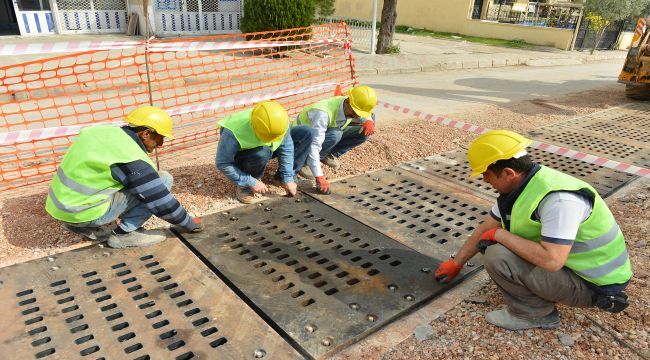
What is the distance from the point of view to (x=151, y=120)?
9.25ft

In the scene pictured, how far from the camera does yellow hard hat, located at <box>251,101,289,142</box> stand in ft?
10.8

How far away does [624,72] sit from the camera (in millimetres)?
8852

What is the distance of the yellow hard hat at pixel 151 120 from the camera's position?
281cm

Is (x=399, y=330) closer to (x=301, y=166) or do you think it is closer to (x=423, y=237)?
(x=423, y=237)

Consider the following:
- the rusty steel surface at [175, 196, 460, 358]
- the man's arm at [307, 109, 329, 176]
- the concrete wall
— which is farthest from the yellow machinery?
the concrete wall

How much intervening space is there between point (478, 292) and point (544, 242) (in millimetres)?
734

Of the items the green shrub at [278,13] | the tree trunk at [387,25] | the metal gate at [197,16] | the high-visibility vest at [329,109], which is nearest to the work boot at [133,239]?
the high-visibility vest at [329,109]

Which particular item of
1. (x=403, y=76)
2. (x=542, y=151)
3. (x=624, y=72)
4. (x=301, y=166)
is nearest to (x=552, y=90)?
(x=624, y=72)

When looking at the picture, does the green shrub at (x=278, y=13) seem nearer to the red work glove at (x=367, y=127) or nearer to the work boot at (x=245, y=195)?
the red work glove at (x=367, y=127)

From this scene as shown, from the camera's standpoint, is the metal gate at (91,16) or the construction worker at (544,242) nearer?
the construction worker at (544,242)

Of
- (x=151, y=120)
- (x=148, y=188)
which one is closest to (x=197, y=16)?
(x=151, y=120)

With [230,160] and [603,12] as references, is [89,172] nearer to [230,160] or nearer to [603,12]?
[230,160]

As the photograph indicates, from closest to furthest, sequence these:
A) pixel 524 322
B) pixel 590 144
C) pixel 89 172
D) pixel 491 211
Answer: pixel 524 322, pixel 491 211, pixel 89 172, pixel 590 144

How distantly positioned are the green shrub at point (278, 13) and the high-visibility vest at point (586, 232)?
11.2 metres
